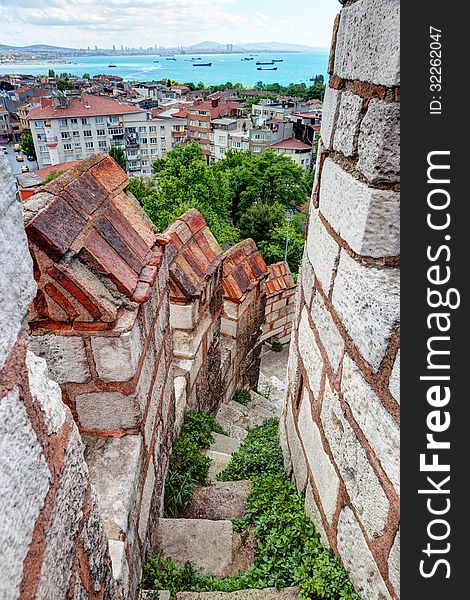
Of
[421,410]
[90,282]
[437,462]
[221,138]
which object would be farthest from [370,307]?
[221,138]

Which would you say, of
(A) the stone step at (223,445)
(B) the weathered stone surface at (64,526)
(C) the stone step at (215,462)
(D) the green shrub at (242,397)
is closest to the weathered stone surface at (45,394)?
(B) the weathered stone surface at (64,526)

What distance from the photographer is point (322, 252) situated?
2.15 metres

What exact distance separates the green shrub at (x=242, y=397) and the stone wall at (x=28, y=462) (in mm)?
5858

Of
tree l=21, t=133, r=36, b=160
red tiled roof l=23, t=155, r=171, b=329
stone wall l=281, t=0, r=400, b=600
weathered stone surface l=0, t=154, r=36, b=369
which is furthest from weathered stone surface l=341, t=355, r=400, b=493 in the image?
tree l=21, t=133, r=36, b=160

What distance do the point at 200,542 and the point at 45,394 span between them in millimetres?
1979

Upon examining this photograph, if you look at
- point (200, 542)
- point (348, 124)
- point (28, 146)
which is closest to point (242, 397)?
point (200, 542)

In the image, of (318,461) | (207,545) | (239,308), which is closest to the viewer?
(318,461)

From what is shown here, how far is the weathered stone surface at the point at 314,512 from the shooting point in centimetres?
226

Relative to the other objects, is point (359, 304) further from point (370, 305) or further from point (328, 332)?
point (328, 332)

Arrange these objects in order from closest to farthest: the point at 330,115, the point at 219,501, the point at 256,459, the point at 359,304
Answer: the point at 359,304 < the point at 330,115 < the point at 219,501 < the point at 256,459

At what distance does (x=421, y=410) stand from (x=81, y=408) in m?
1.77

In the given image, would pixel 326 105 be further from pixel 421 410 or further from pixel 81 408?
pixel 81 408

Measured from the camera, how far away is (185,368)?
424cm

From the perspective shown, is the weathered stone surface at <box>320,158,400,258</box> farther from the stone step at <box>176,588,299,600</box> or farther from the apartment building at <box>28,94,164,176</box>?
the apartment building at <box>28,94,164,176</box>
